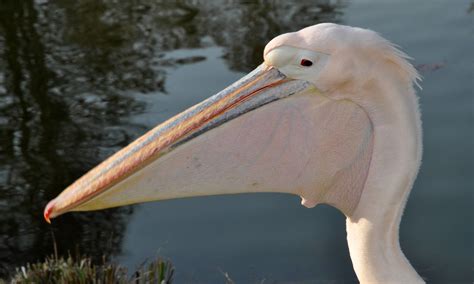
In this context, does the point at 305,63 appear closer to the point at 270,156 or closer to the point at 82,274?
the point at 270,156

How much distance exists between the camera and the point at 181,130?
2.34 m

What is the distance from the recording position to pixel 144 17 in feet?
29.1

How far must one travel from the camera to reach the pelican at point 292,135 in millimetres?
2326

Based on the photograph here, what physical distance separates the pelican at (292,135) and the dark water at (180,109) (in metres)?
2.72

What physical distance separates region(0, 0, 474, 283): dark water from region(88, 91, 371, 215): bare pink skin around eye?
2.70 m

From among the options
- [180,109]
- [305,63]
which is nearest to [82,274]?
[305,63]

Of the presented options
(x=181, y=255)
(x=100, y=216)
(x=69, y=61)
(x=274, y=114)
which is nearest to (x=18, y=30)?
(x=69, y=61)

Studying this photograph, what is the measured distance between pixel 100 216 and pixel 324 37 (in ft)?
12.7

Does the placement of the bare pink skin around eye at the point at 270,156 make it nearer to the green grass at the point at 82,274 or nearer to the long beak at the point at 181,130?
the long beak at the point at 181,130

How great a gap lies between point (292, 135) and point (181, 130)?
31 centimetres

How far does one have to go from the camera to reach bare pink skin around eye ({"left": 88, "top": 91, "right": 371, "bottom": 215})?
92.4 inches

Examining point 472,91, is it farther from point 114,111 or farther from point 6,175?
point 6,175

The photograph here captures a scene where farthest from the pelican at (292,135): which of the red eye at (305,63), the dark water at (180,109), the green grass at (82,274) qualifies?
the dark water at (180,109)

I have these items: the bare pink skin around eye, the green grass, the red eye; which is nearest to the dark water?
the green grass
